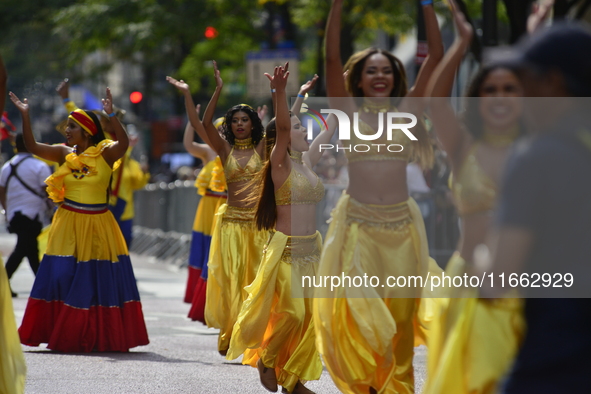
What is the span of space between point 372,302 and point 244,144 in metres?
3.50

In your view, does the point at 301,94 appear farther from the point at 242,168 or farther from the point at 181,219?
the point at 181,219

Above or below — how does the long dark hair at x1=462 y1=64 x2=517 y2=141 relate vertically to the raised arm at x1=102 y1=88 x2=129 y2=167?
above

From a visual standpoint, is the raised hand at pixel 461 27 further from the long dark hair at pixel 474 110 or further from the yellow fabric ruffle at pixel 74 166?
the yellow fabric ruffle at pixel 74 166

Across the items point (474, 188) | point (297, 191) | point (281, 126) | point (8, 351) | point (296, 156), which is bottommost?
point (8, 351)

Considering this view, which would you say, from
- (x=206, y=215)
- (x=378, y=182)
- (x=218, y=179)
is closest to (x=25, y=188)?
(x=206, y=215)

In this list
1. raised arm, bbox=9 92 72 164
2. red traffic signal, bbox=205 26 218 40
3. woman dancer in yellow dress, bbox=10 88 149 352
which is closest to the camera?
raised arm, bbox=9 92 72 164

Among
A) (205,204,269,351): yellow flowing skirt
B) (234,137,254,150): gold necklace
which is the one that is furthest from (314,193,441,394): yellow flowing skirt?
(234,137,254,150): gold necklace

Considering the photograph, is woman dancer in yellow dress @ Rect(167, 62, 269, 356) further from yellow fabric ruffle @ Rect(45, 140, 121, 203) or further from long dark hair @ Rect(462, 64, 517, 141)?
long dark hair @ Rect(462, 64, 517, 141)

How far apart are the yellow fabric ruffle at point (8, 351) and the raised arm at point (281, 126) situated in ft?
6.87

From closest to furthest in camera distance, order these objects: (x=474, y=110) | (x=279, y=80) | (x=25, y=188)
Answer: (x=474, y=110), (x=279, y=80), (x=25, y=188)

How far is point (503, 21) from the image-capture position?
1869 cm

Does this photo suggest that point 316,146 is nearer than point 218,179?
Yes

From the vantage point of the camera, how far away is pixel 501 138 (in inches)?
189

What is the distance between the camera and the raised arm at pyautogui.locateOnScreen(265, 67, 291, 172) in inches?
249
